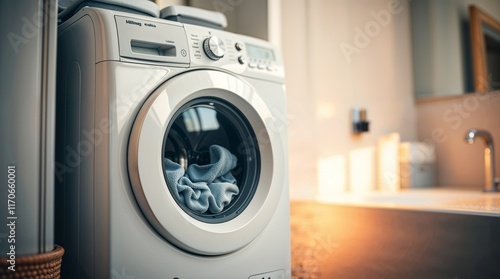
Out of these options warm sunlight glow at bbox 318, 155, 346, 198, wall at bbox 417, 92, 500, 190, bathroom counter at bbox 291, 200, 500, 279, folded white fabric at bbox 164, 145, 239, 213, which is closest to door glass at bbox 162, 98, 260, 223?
folded white fabric at bbox 164, 145, 239, 213

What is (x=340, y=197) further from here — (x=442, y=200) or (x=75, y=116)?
(x=75, y=116)

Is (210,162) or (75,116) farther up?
(75,116)

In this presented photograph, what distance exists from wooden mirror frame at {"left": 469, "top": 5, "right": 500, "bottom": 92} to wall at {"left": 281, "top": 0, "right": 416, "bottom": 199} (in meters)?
0.33

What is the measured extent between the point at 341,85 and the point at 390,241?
2.66 feet

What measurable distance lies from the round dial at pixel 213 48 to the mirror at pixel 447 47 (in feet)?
4.74

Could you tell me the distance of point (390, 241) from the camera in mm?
1556

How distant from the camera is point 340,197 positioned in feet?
6.12

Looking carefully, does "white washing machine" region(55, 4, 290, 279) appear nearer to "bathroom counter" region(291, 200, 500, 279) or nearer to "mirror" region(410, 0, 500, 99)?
"bathroom counter" region(291, 200, 500, 279)

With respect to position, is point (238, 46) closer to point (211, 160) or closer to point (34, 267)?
point (211, 160)

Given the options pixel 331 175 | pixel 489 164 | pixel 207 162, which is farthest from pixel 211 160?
pixel 489 164

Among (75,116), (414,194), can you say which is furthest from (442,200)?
(75,116)

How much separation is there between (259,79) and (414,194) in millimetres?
955

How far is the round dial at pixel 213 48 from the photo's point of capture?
1277 mm

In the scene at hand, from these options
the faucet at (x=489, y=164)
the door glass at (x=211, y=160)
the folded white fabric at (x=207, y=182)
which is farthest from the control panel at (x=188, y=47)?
the faucet at (x=489, y=164)
